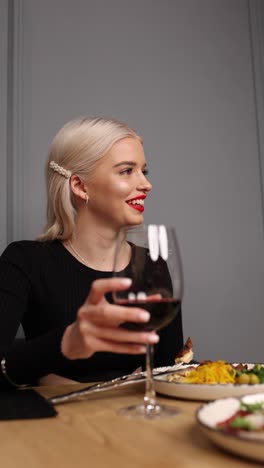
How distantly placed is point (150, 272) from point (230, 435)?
22cm

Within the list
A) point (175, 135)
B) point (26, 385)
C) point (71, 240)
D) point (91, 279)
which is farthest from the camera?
point (175, 135)

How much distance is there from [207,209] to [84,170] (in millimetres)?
1100

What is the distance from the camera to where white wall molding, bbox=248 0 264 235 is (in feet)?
9.30

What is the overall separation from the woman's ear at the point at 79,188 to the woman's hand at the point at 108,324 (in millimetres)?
980

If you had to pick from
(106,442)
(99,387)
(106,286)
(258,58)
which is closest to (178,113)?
(258,58)

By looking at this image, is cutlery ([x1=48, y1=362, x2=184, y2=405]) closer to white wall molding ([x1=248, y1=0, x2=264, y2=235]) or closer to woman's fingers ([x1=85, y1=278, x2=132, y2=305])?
woman's fingers ([x1=85, y1=278, x2=132, y2=305])

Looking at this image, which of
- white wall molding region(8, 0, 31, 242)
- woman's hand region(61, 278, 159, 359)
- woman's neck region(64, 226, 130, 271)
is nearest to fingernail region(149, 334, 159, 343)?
woman's hand region(61, 278, 159, 359)

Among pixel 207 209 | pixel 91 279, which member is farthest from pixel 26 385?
pixel 207 209

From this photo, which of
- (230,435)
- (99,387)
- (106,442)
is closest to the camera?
(230,435)

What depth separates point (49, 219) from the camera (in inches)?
71.6

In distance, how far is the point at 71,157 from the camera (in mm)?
1735

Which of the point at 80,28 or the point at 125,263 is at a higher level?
the point at 80,28

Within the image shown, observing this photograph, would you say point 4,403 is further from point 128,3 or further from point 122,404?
point 128,3

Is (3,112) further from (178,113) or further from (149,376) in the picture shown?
(149,376)
